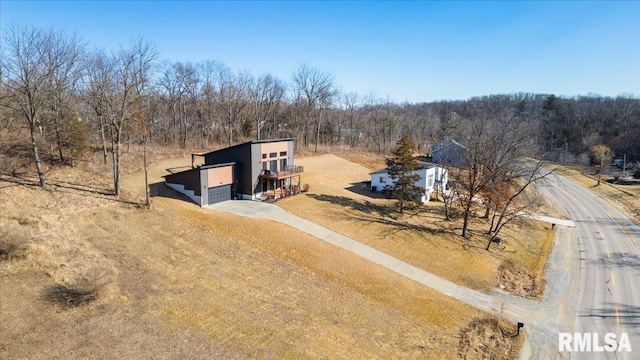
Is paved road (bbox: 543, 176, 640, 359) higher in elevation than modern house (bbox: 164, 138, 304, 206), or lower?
lower

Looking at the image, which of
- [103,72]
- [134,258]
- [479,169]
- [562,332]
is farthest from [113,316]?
[479,169]

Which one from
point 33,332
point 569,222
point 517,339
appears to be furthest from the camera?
point 569,222

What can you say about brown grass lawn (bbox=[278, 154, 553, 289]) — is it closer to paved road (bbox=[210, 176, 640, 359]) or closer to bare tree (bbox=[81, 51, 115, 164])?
paved road (bbox=[210, 176, 640, 359])

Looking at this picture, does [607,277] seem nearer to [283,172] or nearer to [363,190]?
[363,190]

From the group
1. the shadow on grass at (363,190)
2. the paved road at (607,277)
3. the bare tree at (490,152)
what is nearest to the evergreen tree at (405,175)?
the bare tree at (490,152)

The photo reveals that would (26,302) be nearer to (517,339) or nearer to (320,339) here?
(320,339)

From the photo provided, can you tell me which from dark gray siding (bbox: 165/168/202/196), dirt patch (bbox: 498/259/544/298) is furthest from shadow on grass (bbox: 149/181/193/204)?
dirt patch (bbox: 498/259/544/298)

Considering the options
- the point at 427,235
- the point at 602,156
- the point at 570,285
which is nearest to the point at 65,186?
the point at 427,235

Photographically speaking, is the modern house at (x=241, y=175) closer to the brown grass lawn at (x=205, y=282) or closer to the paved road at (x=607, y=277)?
the brown grass lawn at (x=205, y=282)
